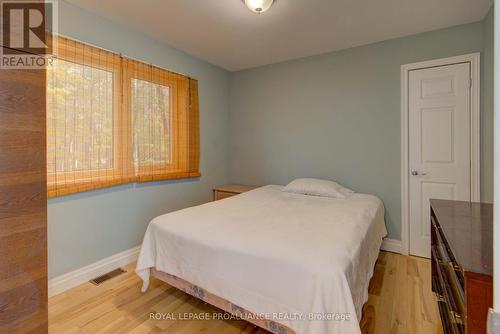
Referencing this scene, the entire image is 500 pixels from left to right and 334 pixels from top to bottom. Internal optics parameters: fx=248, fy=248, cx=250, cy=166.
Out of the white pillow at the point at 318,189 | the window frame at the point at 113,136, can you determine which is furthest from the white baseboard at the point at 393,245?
the window frame at the point at 113,136

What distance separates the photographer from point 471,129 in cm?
246

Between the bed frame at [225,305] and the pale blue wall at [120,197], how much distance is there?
2.62 ft

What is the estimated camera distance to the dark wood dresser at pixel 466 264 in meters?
0.81

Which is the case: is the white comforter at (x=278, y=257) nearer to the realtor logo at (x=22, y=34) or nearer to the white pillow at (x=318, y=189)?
the white pillow at (x=318, y=189)

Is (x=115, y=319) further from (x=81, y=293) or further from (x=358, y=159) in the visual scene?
(x=358, y=159)

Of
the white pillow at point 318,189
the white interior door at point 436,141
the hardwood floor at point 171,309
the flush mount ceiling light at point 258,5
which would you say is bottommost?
the hardwood floor at point 171,309

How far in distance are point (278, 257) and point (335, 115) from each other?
2355 millimetres

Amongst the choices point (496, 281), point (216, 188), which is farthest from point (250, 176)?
point (496, 281)

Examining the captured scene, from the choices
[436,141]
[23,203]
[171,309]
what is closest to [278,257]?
[171,309]

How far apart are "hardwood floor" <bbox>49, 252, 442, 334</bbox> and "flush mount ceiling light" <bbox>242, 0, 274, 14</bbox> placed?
7.93ft

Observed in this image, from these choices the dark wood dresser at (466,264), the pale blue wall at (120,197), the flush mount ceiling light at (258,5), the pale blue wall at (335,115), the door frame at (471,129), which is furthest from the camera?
the pale blue wall at (335,115)

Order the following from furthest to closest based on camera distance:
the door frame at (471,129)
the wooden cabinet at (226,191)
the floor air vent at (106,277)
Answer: the wooden cabinet at (226,191)
the door frame at (471,129)
the floor air vent at (106,277)

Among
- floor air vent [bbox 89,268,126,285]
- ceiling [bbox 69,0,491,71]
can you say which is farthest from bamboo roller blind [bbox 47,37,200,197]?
floor air vent [bbox 89,268,126,285]

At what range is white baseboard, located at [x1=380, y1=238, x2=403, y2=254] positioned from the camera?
283 centimetres
